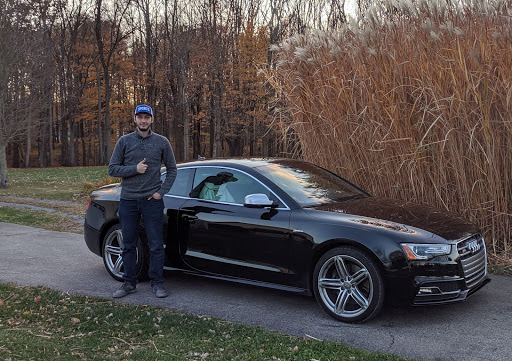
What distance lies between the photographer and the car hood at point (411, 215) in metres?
4.78

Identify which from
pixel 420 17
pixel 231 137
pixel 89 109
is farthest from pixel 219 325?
pixel 89 109

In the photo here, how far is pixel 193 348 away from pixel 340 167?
13.9ft

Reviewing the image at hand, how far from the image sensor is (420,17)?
281 inches

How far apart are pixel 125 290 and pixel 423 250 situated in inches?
121

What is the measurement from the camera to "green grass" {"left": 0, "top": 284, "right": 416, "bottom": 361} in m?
3.92

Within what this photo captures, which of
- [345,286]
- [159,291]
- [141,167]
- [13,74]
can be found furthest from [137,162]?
[13,74]

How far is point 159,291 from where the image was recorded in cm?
558

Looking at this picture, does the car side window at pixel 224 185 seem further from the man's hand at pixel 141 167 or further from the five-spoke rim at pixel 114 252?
the five-spoke rim at pixel 114 252

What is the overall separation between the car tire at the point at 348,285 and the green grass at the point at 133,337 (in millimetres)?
618

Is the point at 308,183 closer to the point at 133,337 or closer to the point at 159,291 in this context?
the point at 159,291

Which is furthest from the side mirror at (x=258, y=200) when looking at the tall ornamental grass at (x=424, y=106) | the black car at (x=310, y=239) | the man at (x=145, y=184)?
the tall ornamental grass at (x=424, y=106)

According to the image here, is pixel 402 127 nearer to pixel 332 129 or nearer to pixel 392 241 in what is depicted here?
pixel 332 129

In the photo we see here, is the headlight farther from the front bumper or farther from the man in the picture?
the man

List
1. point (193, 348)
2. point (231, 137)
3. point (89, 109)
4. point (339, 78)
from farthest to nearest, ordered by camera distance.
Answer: point (89, 109), point (231, 137), point (339, 78), point (193, 348)
